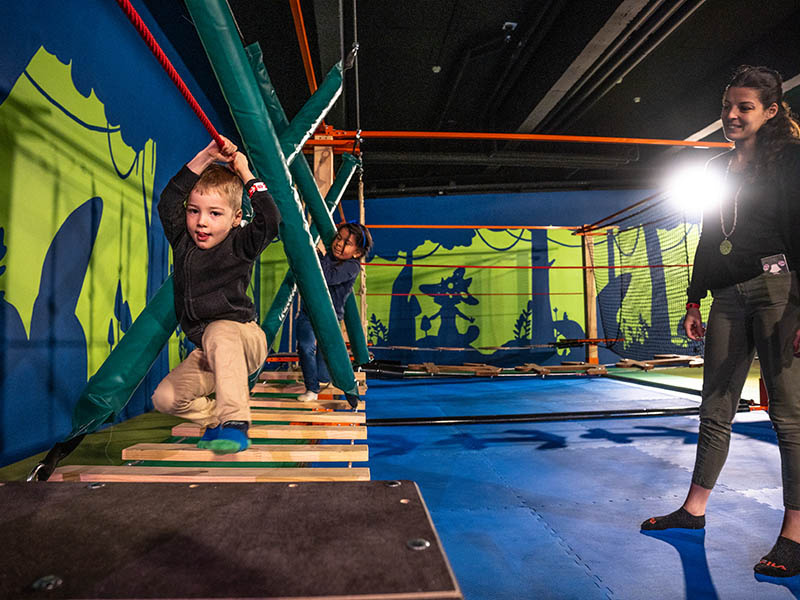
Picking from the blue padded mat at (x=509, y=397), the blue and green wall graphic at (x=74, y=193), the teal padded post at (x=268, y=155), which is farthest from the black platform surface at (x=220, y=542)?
the blue padded mat at (x=509, y=397)

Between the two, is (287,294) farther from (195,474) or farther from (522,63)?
(522,63)

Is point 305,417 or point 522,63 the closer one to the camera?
point 305,417

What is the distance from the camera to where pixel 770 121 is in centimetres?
137

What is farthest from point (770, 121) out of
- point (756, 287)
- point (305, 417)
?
point (305, 417)

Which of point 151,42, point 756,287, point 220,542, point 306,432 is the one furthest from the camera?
point 306,432

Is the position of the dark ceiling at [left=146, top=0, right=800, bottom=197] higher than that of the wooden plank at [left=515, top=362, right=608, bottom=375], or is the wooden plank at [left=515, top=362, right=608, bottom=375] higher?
the dark ceiling at [left=146, top=0, right=800, bottom=197]

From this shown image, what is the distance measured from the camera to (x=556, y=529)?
1.47m

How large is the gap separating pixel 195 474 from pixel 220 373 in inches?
9.9

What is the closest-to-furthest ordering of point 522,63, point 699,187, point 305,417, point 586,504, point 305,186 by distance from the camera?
point 586,504 → point 305,417 → point 305,186 → point 699,187 → point 522,63

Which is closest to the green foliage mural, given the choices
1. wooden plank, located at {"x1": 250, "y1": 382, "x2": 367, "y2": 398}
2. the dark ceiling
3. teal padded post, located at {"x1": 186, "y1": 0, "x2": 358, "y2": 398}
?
wooden plank, located at {"x1": 250, "y1": 382, "x2": 367, "y2": 398}

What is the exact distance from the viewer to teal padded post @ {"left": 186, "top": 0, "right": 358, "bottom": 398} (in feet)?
3.83

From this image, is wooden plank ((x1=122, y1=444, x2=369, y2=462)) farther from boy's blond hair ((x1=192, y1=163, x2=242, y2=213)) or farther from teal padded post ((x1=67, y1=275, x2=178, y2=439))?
boy's blond hair ((x1=192, y1=163, x2=242, y2=213))

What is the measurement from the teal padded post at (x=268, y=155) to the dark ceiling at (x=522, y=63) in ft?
7.13

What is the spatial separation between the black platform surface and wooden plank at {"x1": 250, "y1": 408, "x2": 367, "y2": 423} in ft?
3.52
